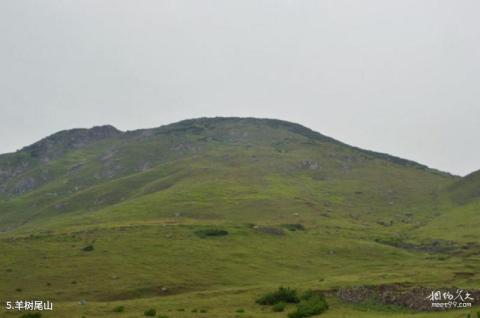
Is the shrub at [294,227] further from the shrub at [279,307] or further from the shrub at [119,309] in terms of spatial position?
the shrub at [119,309]

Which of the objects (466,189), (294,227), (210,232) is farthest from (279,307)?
(466,189)

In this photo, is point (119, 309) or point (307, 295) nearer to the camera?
point (119, 309)

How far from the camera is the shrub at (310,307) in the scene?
137 ft

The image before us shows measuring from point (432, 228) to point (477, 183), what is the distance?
46.6 m

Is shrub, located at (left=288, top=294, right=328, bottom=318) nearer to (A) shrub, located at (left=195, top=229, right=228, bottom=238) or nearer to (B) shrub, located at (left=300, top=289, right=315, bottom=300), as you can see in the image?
(B) shrub, located at (left=300, top=289, right=315, bottom=300)

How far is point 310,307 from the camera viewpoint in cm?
4325

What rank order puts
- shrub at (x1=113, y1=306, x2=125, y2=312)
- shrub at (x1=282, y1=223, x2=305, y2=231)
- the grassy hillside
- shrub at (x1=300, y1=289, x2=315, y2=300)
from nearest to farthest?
shrub at (x1=113, y1=306, x2=125, y2=312)
shrub at (x1=300, y1=289, x2=315, y2=300)
the grassy hillside
shrub at (x1=282, y1=223, x2=305, y2=231)

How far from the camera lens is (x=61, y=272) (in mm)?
67438

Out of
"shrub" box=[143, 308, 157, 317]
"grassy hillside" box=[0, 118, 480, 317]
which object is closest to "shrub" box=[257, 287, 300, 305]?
"grassy hillside" box=[0, 118, 480, 317]

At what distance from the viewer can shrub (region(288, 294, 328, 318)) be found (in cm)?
4172

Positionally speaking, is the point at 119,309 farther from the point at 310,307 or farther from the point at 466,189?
the point at 466,189

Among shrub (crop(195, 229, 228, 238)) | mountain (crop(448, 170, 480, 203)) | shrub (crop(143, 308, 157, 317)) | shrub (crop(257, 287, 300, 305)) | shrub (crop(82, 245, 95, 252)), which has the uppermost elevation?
mountain (crop(448, 170, 480, 203))

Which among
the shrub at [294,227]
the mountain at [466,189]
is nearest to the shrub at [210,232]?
the shrub at [294,227]

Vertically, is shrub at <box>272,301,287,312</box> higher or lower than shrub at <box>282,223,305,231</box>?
lower
